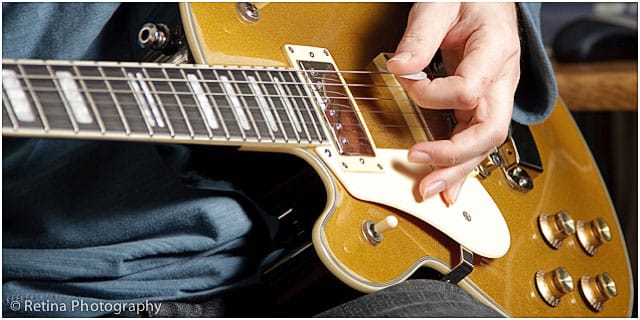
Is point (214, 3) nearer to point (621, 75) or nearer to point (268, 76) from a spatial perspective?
point (268, 76)

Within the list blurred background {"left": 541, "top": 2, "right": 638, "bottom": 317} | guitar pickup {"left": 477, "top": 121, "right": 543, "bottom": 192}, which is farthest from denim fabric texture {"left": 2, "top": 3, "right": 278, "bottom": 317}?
blurred background {"left": 541, "top": 2, "right": 638, "bottom": 317}

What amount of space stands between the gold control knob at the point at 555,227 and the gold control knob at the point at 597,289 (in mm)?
52

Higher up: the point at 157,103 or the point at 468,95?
the point at 157,103

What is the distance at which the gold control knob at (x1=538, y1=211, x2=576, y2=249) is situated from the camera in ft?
2.94

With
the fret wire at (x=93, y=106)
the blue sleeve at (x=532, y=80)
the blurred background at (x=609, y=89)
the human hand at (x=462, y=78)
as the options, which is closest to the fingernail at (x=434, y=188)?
the human hand at (x=462, y=78)

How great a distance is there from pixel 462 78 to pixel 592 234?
0.29m

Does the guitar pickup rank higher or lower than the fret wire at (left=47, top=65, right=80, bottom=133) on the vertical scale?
lower

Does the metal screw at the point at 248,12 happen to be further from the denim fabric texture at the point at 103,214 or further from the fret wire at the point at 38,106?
the fret wire at the point at 38,106

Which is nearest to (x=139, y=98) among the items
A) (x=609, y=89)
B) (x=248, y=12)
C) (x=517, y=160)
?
(x=248, y=12)

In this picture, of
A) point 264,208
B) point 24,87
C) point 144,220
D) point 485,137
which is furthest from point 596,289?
point 24,87

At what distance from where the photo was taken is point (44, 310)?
2.32 feet

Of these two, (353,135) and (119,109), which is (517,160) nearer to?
(353,135)

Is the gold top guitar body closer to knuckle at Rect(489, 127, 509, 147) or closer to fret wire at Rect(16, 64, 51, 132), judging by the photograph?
knuckle at Rect(489, 127, 509, 147)

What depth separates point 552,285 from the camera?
87cm
